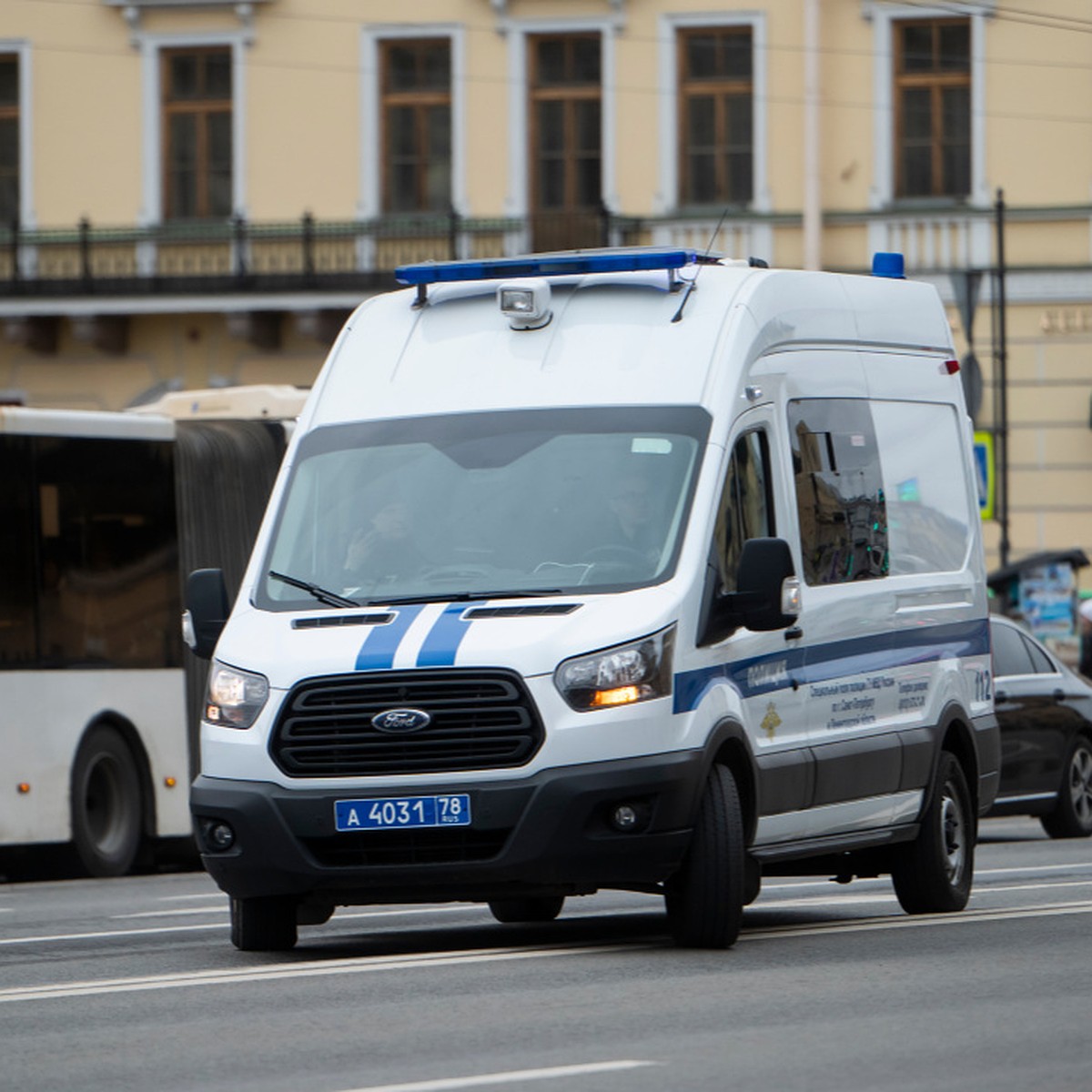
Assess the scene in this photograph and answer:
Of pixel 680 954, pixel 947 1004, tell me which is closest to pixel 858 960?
pixel 680 954

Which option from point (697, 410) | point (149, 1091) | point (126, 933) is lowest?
point (126, 933)

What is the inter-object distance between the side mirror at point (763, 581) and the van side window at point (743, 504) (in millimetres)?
150

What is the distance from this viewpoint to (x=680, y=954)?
10.8 m

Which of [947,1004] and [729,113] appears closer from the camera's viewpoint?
[947,1004]

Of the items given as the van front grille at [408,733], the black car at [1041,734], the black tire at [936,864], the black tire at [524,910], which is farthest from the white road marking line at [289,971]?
the black car at [1041,734]

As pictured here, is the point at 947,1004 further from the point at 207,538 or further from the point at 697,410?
the point at 207,538

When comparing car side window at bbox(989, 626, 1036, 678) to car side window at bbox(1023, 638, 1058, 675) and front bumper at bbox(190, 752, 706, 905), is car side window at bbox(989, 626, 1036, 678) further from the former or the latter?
front bumper at bbox(190, 752, 706, 905)

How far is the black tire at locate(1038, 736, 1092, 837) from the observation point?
806 inches

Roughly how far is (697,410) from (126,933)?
3.57 m

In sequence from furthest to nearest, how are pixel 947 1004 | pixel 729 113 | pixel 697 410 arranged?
pixel 729 113 → pixel 697 410 → pixel 947 1004

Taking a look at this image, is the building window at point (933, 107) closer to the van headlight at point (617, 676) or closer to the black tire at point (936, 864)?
the black tire at point (936, 864)

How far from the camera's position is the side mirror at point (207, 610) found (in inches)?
460

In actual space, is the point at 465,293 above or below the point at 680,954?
above

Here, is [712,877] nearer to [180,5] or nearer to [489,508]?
[489,508]
